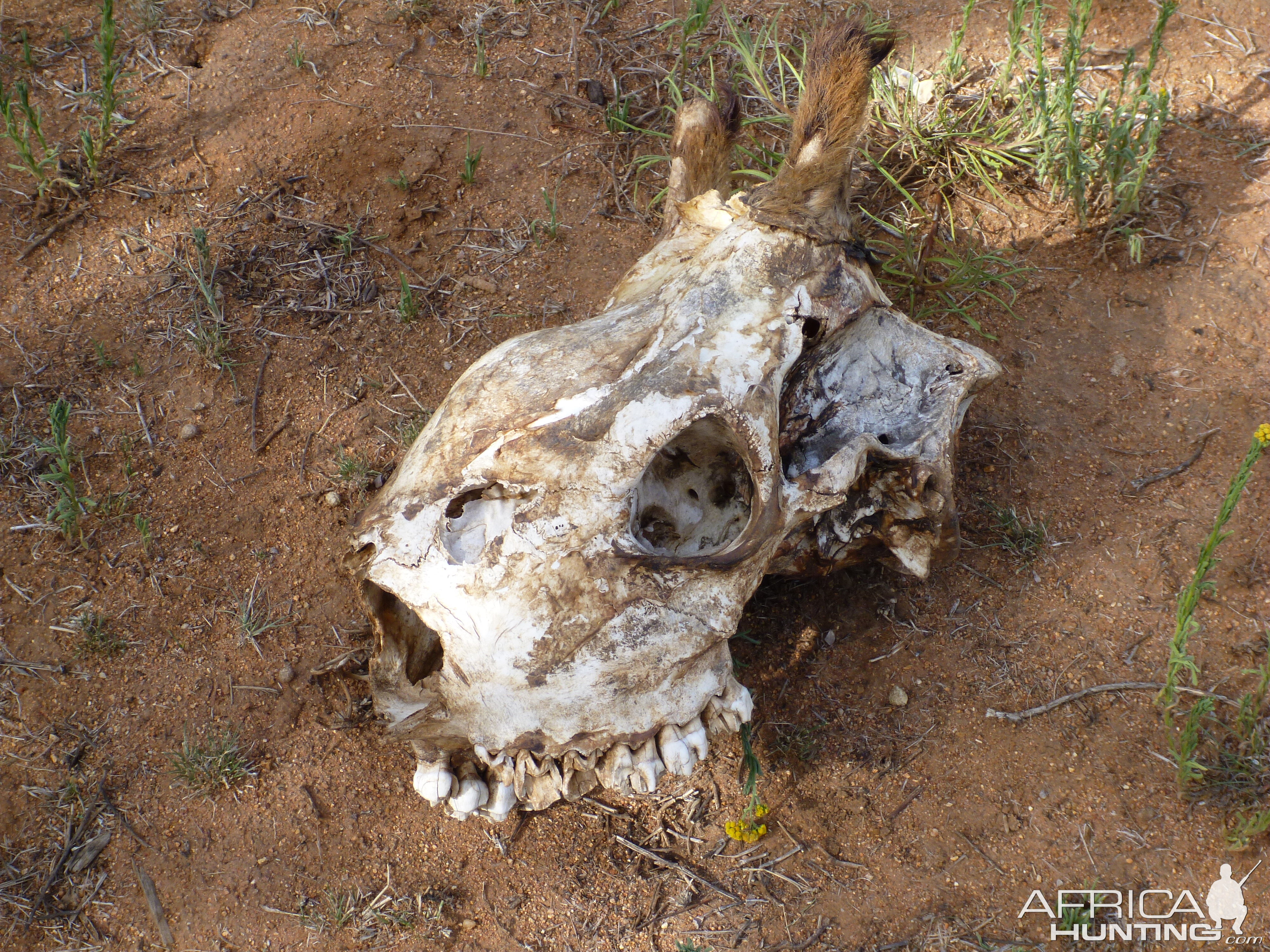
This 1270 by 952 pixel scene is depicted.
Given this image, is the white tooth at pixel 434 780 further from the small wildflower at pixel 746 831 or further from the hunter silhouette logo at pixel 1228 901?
the hunter silhouette logo at pixel 1228 901

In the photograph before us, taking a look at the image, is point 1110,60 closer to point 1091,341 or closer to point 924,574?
point 1091,341

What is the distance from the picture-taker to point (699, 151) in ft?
9.68

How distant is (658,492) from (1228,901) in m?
1.83

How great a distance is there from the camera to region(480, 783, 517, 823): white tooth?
2.22m

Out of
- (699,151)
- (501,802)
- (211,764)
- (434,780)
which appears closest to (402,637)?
A: (434,780)

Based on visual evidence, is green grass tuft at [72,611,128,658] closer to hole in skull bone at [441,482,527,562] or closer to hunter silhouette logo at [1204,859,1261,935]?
A: hole in skull bone at [441,482,527,562]

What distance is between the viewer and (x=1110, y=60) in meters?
3.87

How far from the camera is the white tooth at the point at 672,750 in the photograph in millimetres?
2225

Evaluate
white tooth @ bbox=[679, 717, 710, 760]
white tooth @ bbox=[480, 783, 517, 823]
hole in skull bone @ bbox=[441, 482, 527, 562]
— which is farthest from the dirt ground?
hole in skull bone @ bbox=[441, 482, 527, 562]

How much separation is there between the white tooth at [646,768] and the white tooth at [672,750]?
0.02 metres

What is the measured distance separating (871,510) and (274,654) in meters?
1.78

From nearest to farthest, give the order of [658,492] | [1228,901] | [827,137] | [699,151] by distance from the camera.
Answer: [1228,901], [658,492], [827,137], [699,151]

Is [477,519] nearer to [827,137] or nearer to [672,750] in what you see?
[672,750]

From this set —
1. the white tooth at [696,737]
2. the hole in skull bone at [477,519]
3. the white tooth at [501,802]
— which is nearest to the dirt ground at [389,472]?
the white tooth at [501,802]
